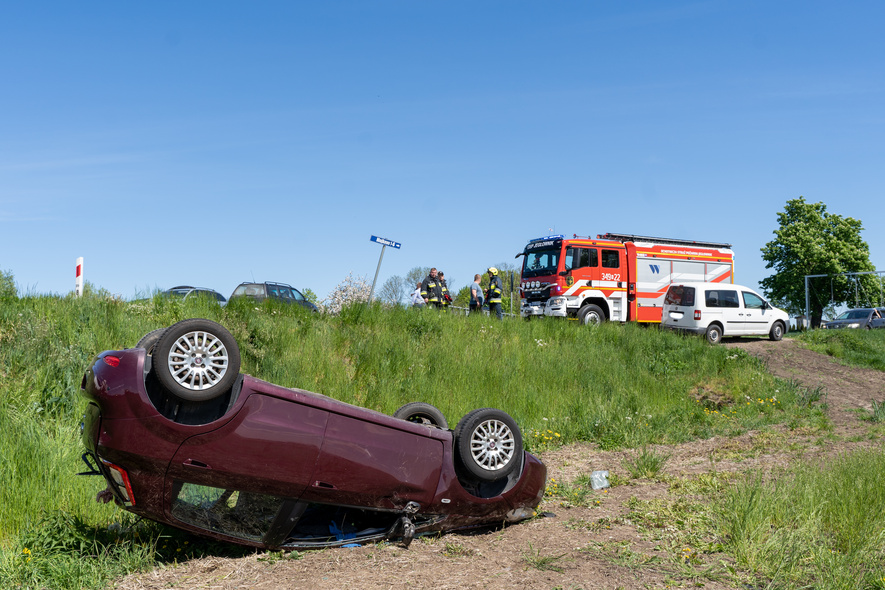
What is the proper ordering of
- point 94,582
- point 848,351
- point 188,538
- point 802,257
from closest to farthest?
point 94,582
point 188,538
point 848,351
point 802,257

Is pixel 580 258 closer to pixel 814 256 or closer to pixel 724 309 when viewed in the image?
pixel 724 309

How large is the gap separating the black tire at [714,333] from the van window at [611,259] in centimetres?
345

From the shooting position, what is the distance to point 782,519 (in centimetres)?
578

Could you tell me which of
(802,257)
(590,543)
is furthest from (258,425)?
(802,257)

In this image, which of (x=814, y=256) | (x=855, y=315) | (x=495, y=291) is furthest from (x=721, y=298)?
(x=814, y=256)

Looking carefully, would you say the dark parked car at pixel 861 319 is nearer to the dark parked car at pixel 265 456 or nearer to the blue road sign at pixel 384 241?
the blue road sign at pixel 384 241

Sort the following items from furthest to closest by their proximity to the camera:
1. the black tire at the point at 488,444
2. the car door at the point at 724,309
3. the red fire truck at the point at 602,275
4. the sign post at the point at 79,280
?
the car door at the point at 724,309, the red fire truck at the point at 602,275, the sign post at the point at 79,280, the black tire at the point at 488,444

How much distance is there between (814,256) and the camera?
5247 centimetres

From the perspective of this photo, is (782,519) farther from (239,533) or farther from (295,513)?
(239,533)

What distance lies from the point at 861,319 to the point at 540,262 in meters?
19.1

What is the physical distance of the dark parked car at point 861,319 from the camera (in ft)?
105

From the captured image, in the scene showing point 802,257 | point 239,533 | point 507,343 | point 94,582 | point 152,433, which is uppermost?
point 802,257

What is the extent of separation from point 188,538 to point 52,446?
2.90 m

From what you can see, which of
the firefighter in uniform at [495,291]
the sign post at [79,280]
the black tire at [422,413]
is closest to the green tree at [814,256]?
the firefighter in uniform at [495,291]
